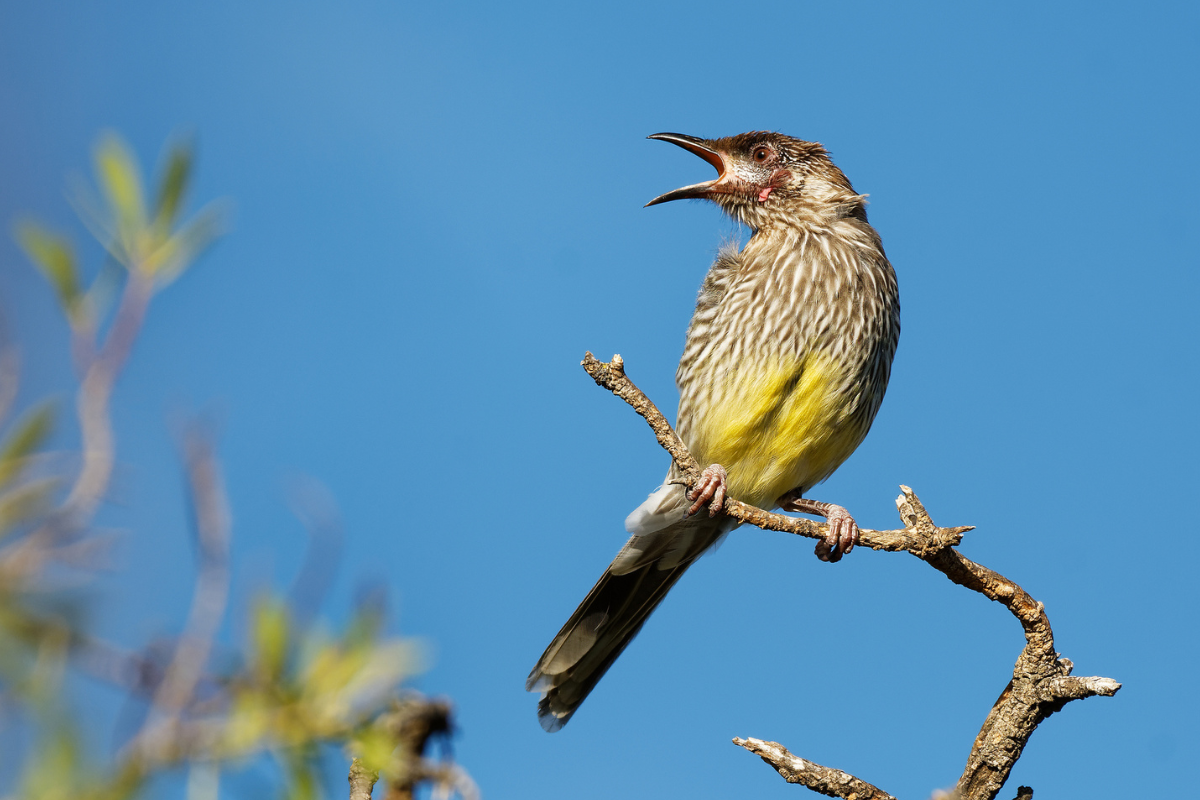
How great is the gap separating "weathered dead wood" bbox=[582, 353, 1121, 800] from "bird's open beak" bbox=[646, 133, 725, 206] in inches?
102

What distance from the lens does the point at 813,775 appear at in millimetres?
3109

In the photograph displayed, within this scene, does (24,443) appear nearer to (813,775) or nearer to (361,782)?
(361,782)

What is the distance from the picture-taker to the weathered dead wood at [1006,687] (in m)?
3.12

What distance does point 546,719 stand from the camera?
16.0ft

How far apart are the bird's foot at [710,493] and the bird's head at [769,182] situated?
181 cm

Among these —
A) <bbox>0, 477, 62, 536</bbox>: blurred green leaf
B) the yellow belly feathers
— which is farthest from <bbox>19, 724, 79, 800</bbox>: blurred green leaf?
the yellow belly feathers

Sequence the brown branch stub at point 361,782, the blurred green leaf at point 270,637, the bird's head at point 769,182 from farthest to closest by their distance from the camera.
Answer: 1. the bird's head at point 769,182
2. the brown branch stub at point 361,782
3. the blurred green leaf at point 270,637

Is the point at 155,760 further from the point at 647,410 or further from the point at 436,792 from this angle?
the point at 647,410

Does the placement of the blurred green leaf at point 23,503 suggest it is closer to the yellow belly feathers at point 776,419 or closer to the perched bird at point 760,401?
the perched bird at point 760,401

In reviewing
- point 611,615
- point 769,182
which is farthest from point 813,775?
point 769,182

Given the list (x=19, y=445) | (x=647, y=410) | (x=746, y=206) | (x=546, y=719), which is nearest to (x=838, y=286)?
(x=746, y=206)

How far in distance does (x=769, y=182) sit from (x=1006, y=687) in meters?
3.36

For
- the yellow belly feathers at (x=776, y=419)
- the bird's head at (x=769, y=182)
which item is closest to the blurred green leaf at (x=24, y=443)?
the yellow belly feathers at (x=776, y=419)

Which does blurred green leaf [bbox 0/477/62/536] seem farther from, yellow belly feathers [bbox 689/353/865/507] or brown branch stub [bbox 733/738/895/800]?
yellow belly feathers [bbox 689/353/865/507]
